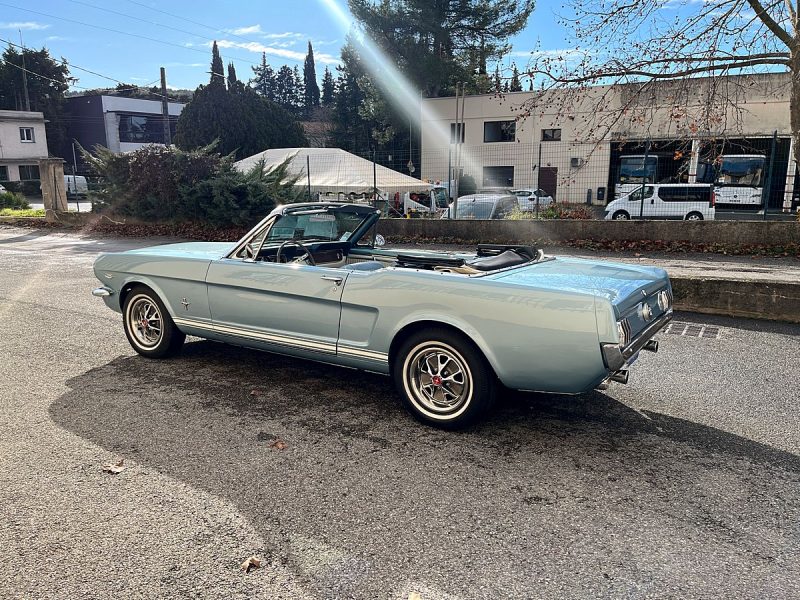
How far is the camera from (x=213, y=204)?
17641 mm

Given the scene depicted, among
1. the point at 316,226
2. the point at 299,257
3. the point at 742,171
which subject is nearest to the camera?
the point at 299,257

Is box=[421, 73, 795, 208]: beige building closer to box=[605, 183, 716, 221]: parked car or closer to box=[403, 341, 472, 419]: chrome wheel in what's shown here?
box=[605, 183, 716, 221]: parked car

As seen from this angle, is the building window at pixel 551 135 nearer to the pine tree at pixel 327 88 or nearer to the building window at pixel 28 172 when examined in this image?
the building window at pixel 28 172

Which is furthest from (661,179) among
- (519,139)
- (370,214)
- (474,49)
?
(370,214)

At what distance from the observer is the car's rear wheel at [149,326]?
17.1ft

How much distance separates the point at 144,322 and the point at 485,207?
1342 cm

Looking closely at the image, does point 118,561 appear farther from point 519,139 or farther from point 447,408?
point 519,139

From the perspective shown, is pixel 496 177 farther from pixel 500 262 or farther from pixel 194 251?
pixel 500 262

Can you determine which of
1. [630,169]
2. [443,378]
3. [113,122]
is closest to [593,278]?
[443,378]

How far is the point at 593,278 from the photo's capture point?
3.89 metres

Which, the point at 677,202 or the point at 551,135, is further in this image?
the point at 551,135

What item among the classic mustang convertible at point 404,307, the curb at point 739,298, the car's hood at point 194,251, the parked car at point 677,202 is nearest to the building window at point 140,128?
the parked car at point 677,202

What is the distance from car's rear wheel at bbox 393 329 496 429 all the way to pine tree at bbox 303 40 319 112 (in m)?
115

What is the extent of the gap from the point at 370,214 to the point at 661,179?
26.3m
